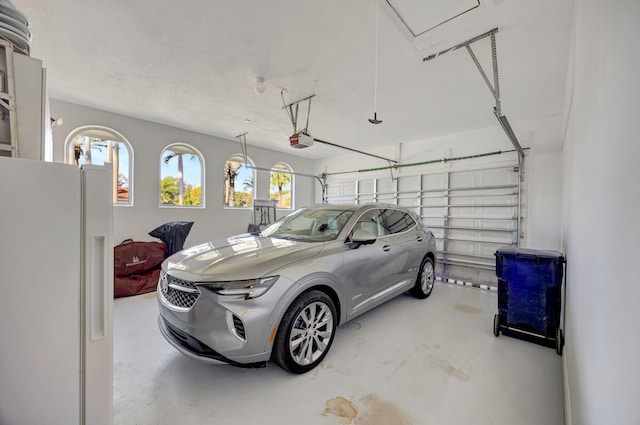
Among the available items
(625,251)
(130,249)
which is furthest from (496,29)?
(130,249)

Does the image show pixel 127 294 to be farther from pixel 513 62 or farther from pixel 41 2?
pixel 513 62

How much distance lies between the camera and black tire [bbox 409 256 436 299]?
397 centimetres

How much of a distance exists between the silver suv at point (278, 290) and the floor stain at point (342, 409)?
394mm

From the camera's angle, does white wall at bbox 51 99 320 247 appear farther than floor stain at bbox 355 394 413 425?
Yes

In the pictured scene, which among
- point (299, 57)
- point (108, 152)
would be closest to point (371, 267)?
point (299, 57)

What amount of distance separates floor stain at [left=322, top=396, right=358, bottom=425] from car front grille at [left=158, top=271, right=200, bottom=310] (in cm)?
127

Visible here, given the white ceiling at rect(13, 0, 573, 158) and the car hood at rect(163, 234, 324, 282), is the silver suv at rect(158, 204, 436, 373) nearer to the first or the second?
the car hood at rect(163, 234, 324, 282)

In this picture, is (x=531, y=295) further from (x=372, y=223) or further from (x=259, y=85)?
(x=259, y=85)

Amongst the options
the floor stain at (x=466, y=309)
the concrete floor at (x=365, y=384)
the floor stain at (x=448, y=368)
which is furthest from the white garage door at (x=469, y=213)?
the floor stain at (x=448, y=368)

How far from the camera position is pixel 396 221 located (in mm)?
3643

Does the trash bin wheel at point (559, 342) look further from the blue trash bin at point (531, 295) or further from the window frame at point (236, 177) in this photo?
the window frame at point (236, 177)

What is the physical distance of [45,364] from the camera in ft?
3.32

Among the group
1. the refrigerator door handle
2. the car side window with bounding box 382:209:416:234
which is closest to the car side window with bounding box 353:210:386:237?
the car side window with bounding box 382:209:416:234

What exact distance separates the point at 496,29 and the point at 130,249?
5.94 metres
